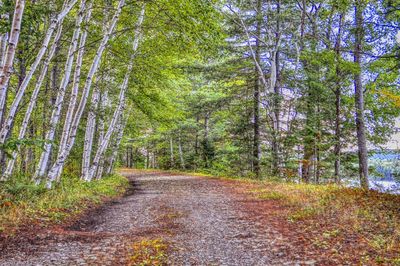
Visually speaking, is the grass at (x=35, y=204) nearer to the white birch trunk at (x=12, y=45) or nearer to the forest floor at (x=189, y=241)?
the forest floor at (x=189, y=241)

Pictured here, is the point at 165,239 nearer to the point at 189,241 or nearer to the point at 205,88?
the point at 189,241

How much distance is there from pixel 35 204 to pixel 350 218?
646 centimetres

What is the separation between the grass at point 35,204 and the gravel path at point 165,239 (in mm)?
469

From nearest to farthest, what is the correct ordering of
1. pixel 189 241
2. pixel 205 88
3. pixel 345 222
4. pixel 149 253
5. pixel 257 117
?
1. pixel 149 253
2. pixel 189 241
3. pixel 345 222
4. pixel 257 117
5. pixel 205 88

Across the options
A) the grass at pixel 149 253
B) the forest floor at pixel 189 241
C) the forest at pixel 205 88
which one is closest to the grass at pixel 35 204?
the forest at pixel 205 88

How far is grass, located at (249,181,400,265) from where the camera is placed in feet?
15.6

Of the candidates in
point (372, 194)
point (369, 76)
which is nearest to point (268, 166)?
point (369, 76)

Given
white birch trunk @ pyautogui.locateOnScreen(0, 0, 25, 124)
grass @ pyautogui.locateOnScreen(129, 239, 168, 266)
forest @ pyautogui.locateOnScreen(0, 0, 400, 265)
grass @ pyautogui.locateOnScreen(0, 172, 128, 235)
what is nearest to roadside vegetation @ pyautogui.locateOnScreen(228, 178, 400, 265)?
forest @ pyautogui.locateOnScreen(0, 0, 400, 265)

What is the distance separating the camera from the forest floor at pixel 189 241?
4.41 m

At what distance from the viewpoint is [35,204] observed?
698 centimetres

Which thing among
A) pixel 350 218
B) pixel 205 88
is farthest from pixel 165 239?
pixel 205 88

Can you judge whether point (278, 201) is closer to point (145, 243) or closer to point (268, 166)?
point (145, 243)

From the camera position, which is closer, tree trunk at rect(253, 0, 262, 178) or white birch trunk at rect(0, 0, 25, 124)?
white birch trunk at rect(0, 0, 25, 124)

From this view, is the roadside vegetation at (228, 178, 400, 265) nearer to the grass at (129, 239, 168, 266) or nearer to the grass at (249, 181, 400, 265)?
the grass at (249, 181, 400, 265)
